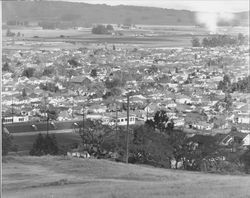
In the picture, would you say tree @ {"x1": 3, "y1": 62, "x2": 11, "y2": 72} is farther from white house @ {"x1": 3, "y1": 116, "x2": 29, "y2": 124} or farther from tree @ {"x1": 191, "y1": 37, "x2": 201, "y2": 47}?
tree @ {"x1": 191, "y1": 37, "x2": 201, "y2": 47}

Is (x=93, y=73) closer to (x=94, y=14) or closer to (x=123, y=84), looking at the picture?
(x=123, y=84)

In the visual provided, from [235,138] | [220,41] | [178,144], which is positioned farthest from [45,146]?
[220,41]

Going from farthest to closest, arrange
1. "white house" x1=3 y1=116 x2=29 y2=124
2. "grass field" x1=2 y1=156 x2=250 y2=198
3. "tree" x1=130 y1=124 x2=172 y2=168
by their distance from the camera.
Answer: "tree" x1=130 y1=124 x2=172 y2=168, "white house" x1=3 y1=116 x2=29 y2=124, "grass field" x1=2 y1=156 x2=250 y2=198

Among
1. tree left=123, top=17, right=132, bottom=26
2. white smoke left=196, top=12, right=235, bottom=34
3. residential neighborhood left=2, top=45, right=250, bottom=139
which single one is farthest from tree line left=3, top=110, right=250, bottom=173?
white smoke left=196, top=12, right=235, bottom=34

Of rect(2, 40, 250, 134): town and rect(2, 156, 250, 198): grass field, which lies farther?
rect(2, 40, 250, 134): town

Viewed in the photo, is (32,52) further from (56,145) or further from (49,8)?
(56,145)

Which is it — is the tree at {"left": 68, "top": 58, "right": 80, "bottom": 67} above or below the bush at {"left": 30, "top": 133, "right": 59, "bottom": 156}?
above

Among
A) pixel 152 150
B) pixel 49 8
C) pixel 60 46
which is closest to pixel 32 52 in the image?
pixel 60 46
